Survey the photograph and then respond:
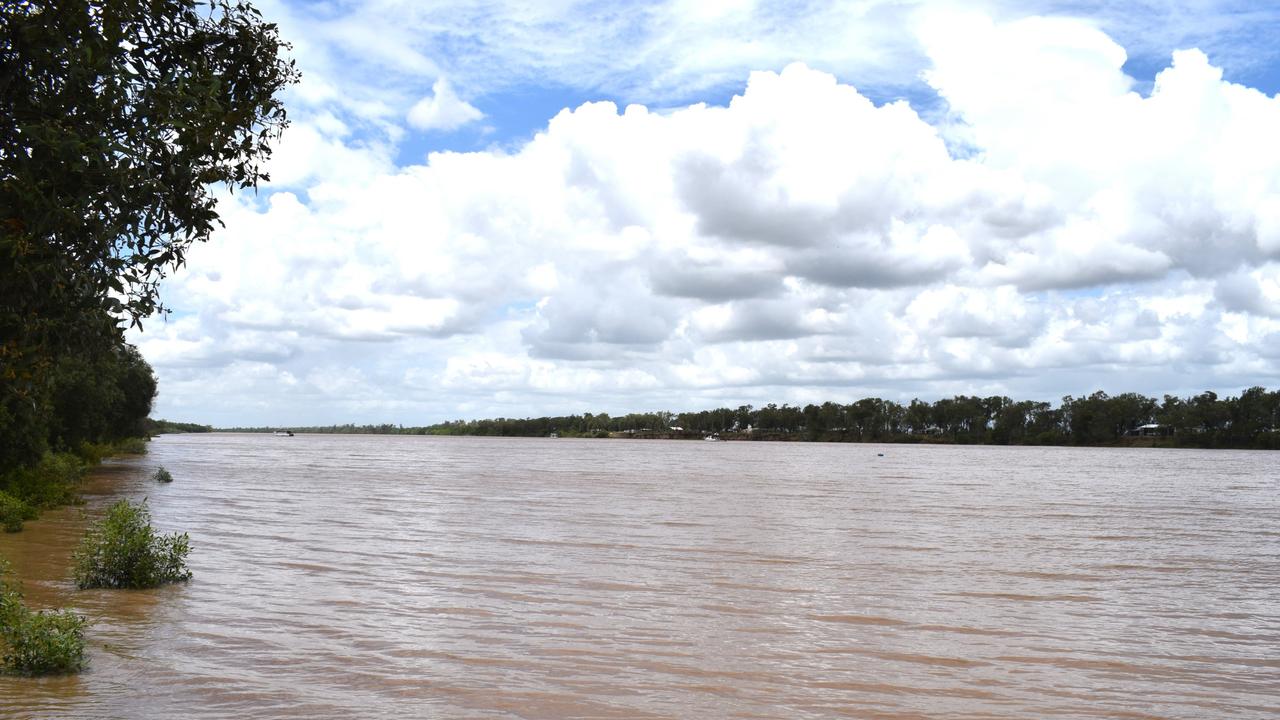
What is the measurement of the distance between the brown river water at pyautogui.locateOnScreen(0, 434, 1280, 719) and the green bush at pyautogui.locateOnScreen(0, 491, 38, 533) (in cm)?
74

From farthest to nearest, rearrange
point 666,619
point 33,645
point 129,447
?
point 129,447
point 666,619
point 33,645

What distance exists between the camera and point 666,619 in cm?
1767

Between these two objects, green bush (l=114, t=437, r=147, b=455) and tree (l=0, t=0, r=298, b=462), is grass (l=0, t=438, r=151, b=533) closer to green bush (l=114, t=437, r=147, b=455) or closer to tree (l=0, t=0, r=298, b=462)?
tree (l=0, t=0, r=298, b=462)

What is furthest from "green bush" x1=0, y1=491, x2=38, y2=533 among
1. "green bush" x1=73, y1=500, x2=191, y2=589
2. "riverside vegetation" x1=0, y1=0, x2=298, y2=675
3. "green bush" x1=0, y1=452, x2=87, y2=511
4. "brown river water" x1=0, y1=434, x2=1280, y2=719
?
"riverside vegetation" x1=0, y1=0, x2=298, y2=675

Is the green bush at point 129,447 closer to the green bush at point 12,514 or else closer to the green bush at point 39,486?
the green bush at point 39,486

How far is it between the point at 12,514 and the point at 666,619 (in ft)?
74.2

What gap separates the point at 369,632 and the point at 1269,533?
126 ft

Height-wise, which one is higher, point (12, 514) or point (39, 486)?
point (39, 486)

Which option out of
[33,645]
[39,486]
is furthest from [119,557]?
[39,486]

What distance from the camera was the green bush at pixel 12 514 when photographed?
27.6 meters

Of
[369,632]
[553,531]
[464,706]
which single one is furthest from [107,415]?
[464,706]

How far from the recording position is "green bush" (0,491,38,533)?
27625 mm

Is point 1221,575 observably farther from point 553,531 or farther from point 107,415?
point 107,415

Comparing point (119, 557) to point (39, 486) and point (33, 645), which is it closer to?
point (33, 645)
